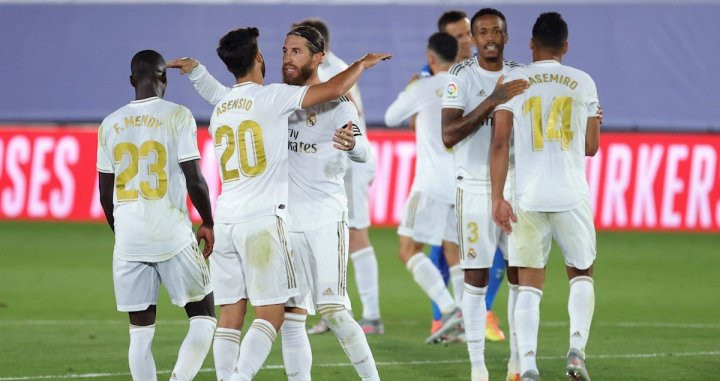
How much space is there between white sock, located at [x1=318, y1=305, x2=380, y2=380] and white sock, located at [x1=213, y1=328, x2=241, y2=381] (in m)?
0.47

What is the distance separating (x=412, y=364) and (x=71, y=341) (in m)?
2.52

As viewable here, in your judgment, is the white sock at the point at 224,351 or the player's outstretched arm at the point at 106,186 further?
the player's outstretched arm at the point at 106,186

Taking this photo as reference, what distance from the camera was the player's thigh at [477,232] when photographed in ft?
26.7

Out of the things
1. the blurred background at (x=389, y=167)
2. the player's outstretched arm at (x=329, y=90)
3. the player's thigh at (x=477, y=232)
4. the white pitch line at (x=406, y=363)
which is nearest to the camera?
the player's outstretched arm at (x=329, y=90)

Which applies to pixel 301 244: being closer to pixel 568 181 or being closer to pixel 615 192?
pixel 568 181

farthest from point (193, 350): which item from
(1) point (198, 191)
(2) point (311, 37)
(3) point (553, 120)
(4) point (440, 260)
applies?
(4) point (440, 260)

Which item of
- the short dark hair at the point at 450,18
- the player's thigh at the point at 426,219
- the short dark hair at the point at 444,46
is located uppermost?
the short dark hair at the point at 450,18

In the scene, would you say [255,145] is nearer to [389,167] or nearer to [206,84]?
[206,84]

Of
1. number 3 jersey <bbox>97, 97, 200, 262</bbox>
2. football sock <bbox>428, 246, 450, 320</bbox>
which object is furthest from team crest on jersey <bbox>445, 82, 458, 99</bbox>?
football sock <bbox>428, 246, 450, 320</bbox>

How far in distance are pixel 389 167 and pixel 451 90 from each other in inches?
357

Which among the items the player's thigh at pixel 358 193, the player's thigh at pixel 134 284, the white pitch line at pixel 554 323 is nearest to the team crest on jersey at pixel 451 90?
the player's thigh at pixel 134 284

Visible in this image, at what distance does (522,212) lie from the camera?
25.6ft

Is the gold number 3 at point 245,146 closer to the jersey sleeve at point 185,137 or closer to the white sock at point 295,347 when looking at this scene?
the jersey sleeve at point 185,137

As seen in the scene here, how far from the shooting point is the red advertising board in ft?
55.6
